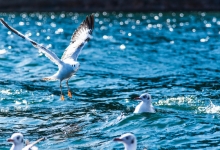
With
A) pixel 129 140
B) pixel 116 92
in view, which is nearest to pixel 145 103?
pixel 116 92

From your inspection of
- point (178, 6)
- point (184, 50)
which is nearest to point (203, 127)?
A: point (184, 50)

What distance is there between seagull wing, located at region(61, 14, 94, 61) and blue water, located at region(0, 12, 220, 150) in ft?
4.68

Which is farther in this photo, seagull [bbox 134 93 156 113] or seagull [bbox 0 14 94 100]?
seagull [bbox 0 14 94 100]

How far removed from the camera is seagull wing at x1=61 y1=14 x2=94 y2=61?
17.0 metres

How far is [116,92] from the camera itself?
19922 millimetres

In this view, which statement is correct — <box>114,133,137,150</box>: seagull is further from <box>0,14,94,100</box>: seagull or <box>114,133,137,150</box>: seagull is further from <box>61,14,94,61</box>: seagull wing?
<box>61,14,94,61</box>: seagull wing

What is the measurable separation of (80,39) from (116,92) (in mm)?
3067

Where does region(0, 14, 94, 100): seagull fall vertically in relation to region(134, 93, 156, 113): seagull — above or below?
above

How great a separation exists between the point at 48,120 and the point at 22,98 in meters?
3.23

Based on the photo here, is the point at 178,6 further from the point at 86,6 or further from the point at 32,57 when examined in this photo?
the point at 32,57

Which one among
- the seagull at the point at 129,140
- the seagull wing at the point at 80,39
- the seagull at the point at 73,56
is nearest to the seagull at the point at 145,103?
the seagull at the point at 73,56

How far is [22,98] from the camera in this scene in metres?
18.9

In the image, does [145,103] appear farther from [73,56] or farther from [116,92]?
[116,92]

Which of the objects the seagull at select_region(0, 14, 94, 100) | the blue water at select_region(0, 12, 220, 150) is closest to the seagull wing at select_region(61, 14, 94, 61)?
the seagull at select_region(0, 14, 94, 100)
